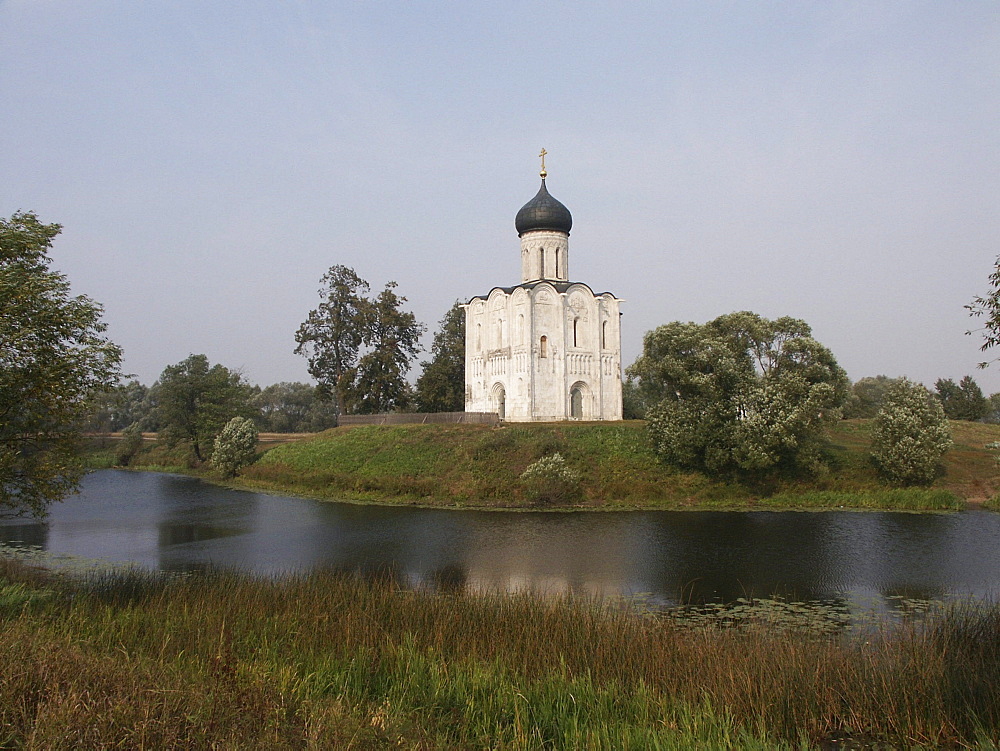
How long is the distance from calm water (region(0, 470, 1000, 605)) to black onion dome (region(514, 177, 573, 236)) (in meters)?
20.2

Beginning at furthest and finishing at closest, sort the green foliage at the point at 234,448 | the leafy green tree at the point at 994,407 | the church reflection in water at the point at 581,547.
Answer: the leafy green tree at the point at 994,407, the green foliage at the point at 234,448, the church reflection in water at the point at 581,547

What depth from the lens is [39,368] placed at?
1062 centimetres

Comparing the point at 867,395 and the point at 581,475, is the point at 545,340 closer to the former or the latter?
the point at 581,475

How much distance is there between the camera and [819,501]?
1004 inches

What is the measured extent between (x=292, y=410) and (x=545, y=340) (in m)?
55.8

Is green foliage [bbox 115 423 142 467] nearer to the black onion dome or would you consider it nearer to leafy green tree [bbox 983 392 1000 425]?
the black onion dome

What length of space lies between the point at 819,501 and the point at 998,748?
21368 millimetres

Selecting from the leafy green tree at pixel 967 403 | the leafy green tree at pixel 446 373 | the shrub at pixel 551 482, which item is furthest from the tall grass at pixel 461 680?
the leafy green tree at pixel 967 403

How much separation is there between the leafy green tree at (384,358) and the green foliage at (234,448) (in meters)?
8.46

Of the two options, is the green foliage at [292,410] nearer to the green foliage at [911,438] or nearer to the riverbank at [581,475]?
the riverbank at [581,475]

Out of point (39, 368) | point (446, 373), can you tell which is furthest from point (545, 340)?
point (39, 368)

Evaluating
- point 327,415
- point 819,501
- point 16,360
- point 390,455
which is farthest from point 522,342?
point 327,415

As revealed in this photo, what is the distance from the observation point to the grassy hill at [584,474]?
25875mm

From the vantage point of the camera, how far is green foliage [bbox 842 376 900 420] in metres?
49.8
